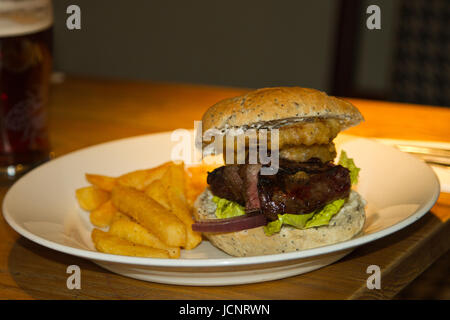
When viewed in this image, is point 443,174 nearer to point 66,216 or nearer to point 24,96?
point 66,216

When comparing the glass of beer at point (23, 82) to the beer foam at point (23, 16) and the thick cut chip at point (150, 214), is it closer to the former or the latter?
the beer foam at point (23, 16)

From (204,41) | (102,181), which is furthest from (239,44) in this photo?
(102,181)

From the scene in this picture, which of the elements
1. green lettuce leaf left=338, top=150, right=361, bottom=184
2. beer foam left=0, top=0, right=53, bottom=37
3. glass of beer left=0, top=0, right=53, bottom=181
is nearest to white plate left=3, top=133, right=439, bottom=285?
green lettuce leaf left=338, top=150, right=361, bottom=184

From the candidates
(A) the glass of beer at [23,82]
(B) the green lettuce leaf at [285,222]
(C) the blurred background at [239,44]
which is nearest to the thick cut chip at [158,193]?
(B) the green lettuce leaf at [285,222]

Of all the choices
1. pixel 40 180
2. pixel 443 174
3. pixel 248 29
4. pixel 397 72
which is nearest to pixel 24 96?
pixel 40 180

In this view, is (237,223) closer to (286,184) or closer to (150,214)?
(286,184)
